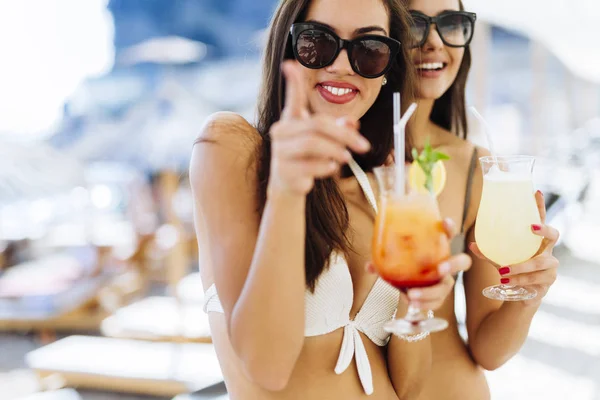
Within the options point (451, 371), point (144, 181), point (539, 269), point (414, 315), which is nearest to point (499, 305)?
point (451, 371)

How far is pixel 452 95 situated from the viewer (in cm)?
225

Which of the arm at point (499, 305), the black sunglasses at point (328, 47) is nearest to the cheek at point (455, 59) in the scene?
the arm at point (499, 305)

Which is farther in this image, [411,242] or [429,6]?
[429,6]

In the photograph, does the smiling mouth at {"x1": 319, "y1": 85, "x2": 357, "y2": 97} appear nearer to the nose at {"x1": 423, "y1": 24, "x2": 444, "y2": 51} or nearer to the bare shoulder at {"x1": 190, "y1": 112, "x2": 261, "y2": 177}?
the bare shoulder at {"x1": 190, "y1": 112, "x2": 261, "y2": 177}

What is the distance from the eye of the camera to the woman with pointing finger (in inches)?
45.6

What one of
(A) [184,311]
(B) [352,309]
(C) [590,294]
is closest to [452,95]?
(B) [352,309]

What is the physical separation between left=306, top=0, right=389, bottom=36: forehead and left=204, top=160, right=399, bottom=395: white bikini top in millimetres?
564

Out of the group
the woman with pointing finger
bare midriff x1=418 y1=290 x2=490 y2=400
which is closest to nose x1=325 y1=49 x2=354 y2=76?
the woman with pointing finger

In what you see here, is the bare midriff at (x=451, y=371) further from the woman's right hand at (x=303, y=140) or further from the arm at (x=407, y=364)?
the woman's right hand at (x=303, y=140)

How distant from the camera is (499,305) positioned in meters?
1.95

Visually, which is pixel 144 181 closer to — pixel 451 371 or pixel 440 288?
pixel 451 371

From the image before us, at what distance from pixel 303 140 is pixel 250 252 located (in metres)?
0.39

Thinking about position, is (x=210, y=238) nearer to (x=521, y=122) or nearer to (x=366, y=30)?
(x=366, y=30)

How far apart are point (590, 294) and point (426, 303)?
5.22 meters
